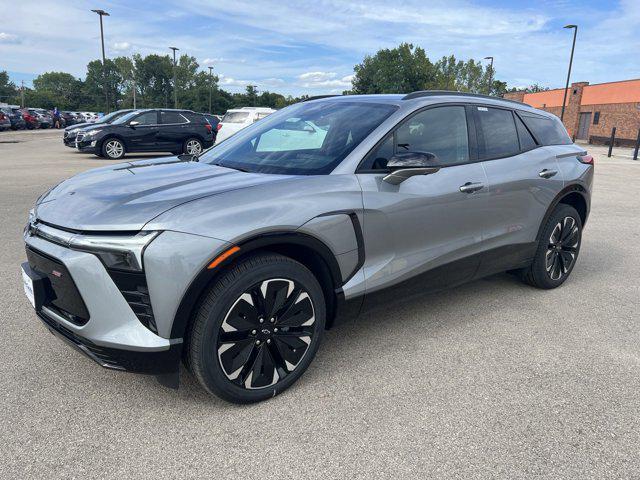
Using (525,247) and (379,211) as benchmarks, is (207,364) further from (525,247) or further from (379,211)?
(525,247)

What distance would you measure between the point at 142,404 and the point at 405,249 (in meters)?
1.76

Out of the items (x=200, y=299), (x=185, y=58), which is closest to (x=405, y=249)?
(x=200, y=299)

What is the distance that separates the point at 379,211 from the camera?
9.62 ft

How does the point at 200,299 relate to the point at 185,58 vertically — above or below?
below

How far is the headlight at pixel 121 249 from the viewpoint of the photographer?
86.7 inches

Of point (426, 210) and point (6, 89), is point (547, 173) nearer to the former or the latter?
point (426, 210)

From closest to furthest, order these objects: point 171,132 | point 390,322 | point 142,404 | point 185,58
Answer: point 142,404
point 390,322
point 171,132
point 185,58

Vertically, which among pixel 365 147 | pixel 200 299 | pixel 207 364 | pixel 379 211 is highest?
pixel 365 147

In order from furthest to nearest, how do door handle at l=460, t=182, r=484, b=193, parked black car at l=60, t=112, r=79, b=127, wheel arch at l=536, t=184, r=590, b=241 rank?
parked black car at l=60, t=112, r=79, b=127 < wheel arch at l=536, t=184, r=590, b=241 < door handle at l=460, t=182, r=484, b=193

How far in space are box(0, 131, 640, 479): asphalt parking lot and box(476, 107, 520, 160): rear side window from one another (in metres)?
1.28

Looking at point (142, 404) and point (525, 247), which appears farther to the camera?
point (525, 247)

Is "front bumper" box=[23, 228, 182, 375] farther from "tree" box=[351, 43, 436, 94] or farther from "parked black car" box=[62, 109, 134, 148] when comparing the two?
"tree" box=[351, 43, 436, 94]

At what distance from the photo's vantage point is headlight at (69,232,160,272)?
7.23ft

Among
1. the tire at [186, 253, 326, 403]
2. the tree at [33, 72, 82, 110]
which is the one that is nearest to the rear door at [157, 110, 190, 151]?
the tire at [186, 253, 326, 403]
